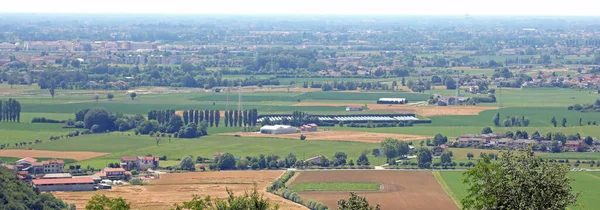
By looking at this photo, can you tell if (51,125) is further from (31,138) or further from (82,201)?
(82,201)

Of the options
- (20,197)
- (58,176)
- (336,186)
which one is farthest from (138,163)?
(20,197)

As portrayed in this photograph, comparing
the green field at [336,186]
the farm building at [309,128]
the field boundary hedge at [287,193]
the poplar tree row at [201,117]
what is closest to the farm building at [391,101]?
the farm building at [309,128]

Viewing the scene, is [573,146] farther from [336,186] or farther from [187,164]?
[187,164]

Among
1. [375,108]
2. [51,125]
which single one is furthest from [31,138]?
[375,108]

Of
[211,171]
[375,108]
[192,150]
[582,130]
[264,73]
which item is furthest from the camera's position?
[264,73]

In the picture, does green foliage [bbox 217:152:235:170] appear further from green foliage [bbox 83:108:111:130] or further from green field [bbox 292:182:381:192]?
green foliage [bbox 83:108:111:130]

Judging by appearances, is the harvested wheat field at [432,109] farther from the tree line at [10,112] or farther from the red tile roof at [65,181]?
the red tile roof at [65,181]

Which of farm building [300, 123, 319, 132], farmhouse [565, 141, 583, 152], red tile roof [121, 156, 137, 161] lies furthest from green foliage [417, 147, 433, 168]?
farm building [300, 123, 319, 132]
